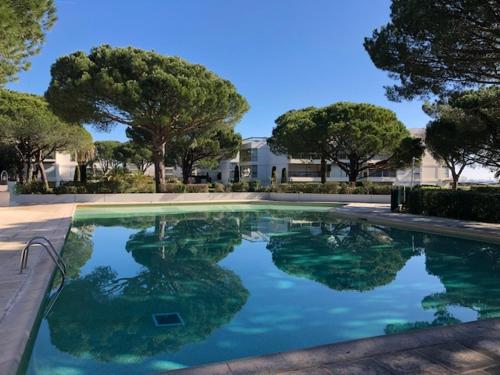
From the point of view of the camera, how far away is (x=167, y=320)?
515cm

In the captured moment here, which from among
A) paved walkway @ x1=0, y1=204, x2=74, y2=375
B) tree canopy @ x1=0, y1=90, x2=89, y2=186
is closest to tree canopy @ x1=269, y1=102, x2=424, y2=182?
tree canopy @ x1=0, y1=90, x2=89, y2=186

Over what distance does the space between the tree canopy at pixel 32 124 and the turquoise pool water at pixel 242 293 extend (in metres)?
16.3

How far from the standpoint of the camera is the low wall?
21.0 metres

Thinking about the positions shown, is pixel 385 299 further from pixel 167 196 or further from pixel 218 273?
pixel 167 196

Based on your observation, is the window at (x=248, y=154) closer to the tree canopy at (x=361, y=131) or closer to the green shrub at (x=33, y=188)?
the tree canopy at (x=361, y=131)

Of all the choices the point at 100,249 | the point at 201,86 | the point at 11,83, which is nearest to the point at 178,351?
the point at 100,249

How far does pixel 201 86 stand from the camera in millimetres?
21891

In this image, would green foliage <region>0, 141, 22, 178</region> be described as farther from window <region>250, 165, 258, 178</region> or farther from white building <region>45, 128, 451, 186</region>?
window <region>250, 165, 258, 178</region>

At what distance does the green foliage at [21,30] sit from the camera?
6.99 m

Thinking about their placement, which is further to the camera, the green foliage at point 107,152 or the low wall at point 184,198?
the green foliage at point 107,152

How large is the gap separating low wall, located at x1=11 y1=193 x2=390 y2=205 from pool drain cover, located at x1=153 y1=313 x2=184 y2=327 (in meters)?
17.0

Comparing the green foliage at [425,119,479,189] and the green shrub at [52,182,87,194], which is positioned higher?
the green foliage at [425,119,479,189]

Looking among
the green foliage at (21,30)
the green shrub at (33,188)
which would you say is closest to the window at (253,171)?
the green shrub at (33,188)

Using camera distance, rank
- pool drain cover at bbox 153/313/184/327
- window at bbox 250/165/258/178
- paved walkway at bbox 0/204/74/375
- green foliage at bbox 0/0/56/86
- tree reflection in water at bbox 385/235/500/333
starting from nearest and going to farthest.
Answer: paved walkway at bbox 0/204/74/375
pool drain cover at bbox 153/313/184/327
tree reflection in water at bbox 385/235/500/333
green foliage at bbox 0/0/56/86
window at bbox 250/165/258/178
